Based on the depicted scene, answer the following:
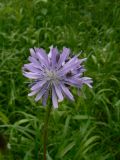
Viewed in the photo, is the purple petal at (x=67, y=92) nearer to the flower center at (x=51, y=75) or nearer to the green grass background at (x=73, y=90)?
the flower center at (x=51, y=75)

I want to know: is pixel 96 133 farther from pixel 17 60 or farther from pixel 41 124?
pixel 17 60

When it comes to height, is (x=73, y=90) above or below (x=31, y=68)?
below

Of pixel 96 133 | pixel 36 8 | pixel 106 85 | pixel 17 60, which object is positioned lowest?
pixel 96 133

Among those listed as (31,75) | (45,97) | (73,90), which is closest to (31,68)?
(31,75)

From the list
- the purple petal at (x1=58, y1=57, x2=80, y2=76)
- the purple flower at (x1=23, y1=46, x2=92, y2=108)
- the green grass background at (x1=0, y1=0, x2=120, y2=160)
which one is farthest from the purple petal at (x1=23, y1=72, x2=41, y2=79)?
the green grass background at (x1=0, y1=0, x2=120, y2=160)

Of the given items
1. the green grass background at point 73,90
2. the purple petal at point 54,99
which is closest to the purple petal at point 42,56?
the purple petal at point 54,99

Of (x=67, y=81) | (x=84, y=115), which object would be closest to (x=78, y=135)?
(x=84, y=115)

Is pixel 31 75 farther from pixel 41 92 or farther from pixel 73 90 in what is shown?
pixel 73 90
